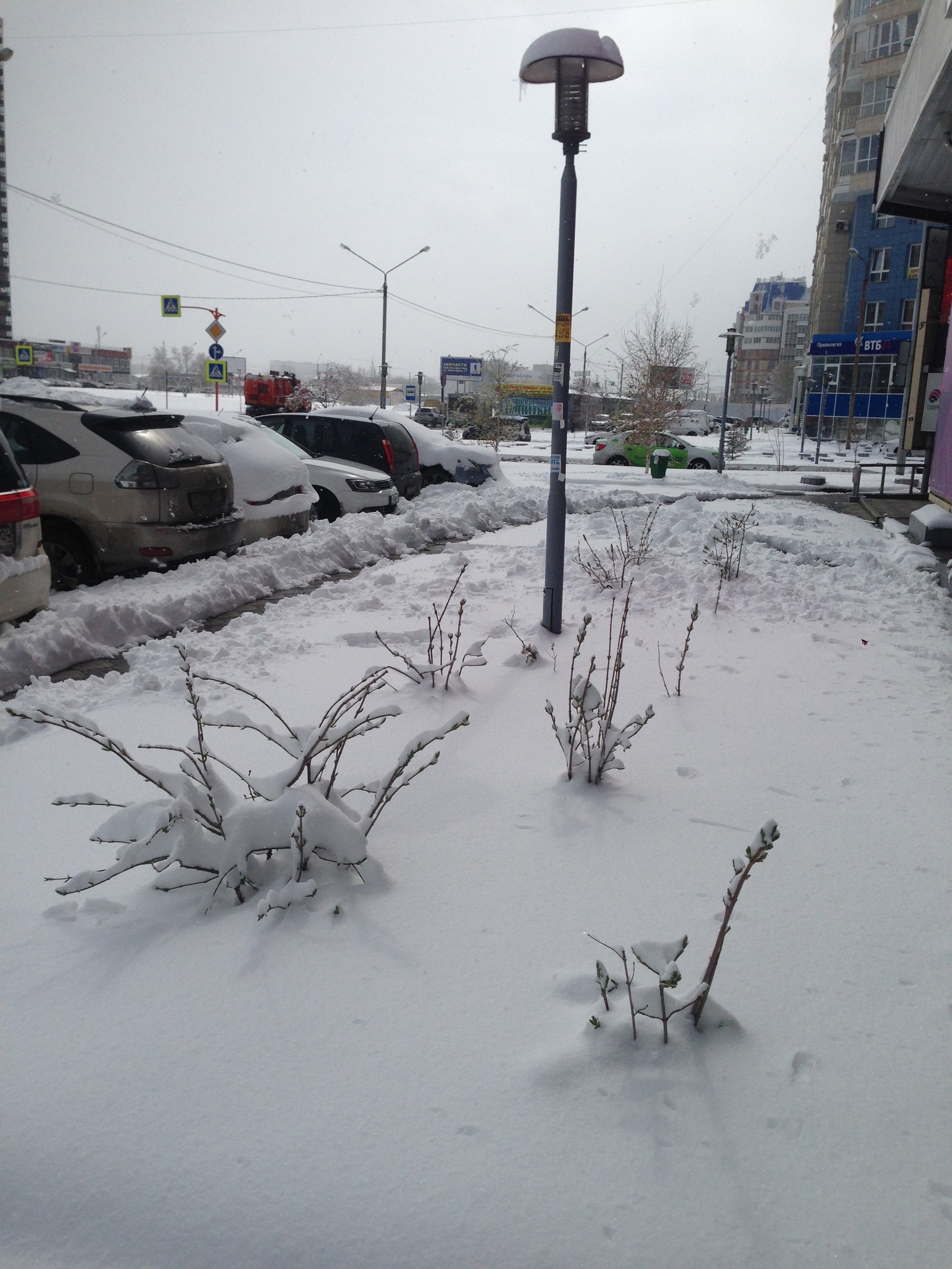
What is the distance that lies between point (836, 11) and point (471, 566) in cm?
7139

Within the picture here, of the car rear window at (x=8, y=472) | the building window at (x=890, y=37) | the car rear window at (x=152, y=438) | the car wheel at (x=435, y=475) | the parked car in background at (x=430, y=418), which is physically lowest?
the car wheel at (x=435, y=475)

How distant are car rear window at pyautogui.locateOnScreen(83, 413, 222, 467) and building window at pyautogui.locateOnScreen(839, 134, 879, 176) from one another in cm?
5472

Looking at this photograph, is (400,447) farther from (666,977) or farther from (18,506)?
(666,977)

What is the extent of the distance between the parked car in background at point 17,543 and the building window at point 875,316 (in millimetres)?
54446

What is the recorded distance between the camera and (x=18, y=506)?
5.58 m

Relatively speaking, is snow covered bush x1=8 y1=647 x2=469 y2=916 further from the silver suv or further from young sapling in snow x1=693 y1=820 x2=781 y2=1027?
the silver suv

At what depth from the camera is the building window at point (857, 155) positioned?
51.1 metres

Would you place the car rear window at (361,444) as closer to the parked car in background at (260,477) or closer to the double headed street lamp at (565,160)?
the parked car in background at (260,477)

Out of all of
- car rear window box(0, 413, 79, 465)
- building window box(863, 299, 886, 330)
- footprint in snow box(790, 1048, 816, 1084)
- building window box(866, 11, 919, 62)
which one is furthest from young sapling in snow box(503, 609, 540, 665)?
building window box(866, 11, 919, 62)

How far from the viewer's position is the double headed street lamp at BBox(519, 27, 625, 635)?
5750mm

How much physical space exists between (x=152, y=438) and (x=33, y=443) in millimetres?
975

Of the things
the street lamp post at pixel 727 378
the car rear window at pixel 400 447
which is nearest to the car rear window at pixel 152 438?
the car rear window at pixel 400 447

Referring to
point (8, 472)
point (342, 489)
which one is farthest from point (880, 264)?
point (8, 472)

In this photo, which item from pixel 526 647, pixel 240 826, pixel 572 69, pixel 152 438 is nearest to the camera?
pixel 240 826
